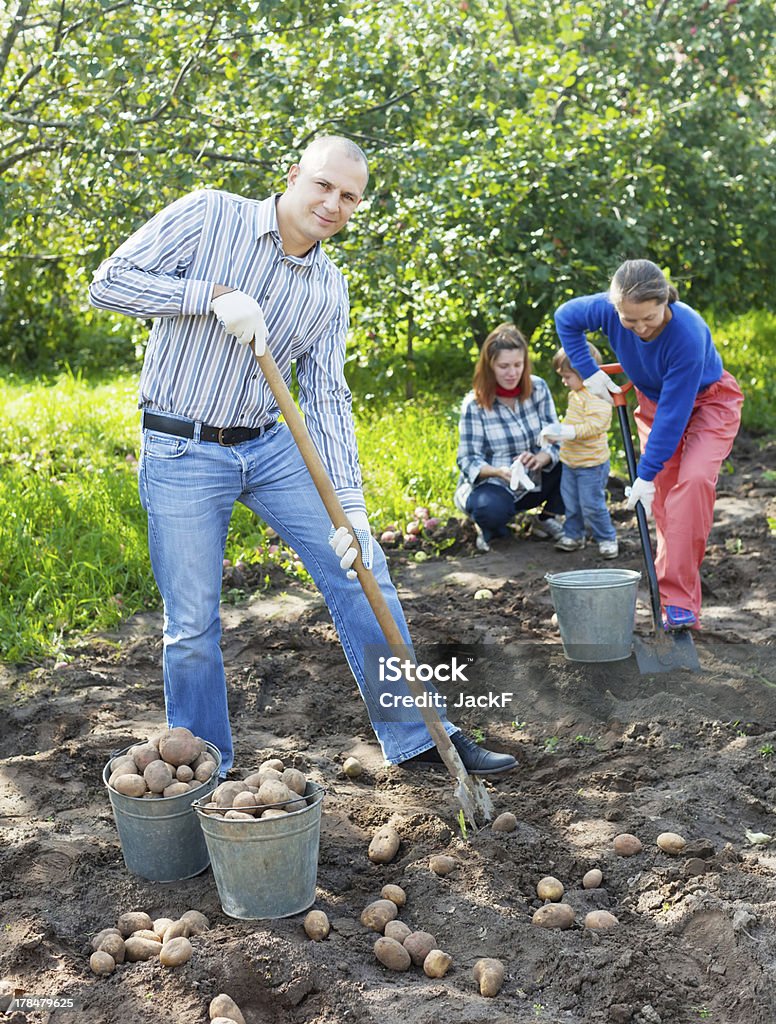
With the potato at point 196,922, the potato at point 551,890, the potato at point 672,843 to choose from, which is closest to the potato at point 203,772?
the potato at point 196,922

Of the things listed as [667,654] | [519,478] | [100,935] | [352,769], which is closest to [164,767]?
[100,935]

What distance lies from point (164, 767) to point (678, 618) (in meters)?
2.43

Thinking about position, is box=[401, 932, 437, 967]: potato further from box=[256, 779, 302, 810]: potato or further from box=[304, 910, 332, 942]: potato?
box=[256, 779, 302, 810]: potato

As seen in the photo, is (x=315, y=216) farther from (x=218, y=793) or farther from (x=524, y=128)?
(x=524, y=128)

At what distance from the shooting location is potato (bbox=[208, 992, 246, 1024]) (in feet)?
7.61

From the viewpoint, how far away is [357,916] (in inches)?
110

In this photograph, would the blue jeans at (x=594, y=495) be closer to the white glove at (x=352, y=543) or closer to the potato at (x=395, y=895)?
the white glove at (x=352, y=543)

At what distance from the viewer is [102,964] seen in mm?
2504

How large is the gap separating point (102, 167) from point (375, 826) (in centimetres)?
399

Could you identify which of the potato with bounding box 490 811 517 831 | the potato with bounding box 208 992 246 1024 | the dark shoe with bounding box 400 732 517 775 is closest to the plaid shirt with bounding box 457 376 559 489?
the dark shoe with bounding box 400 732 517 775

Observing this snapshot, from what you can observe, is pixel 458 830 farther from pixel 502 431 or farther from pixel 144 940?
pixel 502 431

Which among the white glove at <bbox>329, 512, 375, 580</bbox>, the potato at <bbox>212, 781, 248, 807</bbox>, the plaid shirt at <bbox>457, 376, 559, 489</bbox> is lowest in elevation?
the potato at <bbox>212, 781, 248, 807</bbox>

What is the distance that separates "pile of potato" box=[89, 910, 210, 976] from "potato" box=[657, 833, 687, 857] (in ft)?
3.97

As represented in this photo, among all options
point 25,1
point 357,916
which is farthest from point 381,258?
point 357,916
